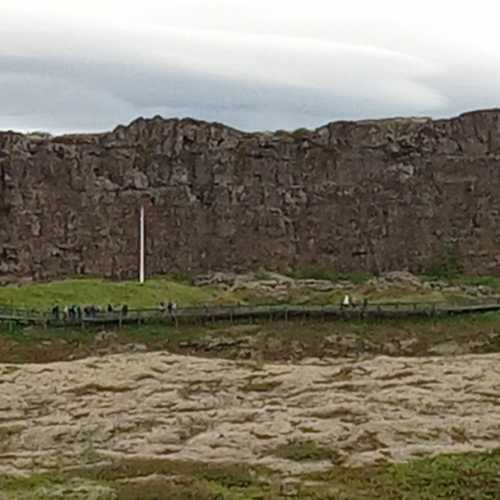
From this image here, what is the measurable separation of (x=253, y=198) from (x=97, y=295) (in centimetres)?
4491

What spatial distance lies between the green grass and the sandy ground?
1138 inches

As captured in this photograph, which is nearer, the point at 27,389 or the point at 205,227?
the point at 27,389

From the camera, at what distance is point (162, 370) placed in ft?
219

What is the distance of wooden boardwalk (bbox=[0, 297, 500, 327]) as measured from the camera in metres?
89.0

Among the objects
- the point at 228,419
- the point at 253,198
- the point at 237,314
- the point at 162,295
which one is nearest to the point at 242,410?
the point at 228,419

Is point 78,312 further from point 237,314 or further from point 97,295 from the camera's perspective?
point 237,314

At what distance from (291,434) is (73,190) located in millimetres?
105181

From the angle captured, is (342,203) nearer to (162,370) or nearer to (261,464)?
(162,370)

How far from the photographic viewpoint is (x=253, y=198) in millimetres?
144375

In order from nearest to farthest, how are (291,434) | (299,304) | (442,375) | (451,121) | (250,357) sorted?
(291,434) → (442,375) → (250,357) → (299,304) → (451,121)

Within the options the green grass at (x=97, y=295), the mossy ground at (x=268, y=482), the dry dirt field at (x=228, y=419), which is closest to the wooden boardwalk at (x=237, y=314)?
the green grass at (x=97, y=295)

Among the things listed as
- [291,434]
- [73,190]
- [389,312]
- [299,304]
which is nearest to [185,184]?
[73,190]

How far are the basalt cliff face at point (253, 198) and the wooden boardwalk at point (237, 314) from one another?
5062cm

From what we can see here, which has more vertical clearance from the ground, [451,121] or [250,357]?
[451,121]
